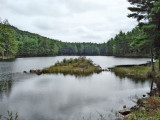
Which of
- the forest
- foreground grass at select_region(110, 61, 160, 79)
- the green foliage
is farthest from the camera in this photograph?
the green foliage

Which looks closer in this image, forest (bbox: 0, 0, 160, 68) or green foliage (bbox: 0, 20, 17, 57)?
forest (bbox: 0, 0, 160, 68)

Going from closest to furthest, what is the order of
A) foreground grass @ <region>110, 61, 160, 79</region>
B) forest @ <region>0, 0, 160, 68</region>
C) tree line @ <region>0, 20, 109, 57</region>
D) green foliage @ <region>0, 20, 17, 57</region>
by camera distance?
forest @ <region>0, 0, 160, 68</region> → foreground grass @ <region>110, 61, 160, 79</region> → green foliage @ <region>0, 20, 17, 57</region> → tree line @ <region>0, 20, 109, 57</region>

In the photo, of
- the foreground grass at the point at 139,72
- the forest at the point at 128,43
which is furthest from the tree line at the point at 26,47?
the foreground grass at the point at 139,72

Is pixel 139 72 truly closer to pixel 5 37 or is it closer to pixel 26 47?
pixel 5 37

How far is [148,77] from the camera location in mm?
22625

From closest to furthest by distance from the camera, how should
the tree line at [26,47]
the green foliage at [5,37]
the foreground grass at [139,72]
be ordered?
the foreground grass at [139,72] → the green foliage at [5,37] → the tree line at [26,47]

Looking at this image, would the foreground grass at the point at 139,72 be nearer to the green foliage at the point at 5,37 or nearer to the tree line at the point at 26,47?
the tree line at the point at 26,47

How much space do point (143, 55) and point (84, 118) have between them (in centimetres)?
9970

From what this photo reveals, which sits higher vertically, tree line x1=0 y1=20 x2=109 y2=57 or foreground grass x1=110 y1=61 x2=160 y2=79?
tree line x1=0 y1=20 x2=109 y2=57

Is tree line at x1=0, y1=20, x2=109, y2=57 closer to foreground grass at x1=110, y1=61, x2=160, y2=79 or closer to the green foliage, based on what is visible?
the green foliage

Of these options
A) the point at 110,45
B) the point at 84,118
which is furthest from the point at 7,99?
the point at 110,45

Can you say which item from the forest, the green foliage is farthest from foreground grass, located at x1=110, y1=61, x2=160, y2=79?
the green foliage

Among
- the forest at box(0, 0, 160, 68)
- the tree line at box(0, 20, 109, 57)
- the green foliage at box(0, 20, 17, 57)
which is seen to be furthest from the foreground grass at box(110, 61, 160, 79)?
the green foliage at box(0, 20, 17, 57)

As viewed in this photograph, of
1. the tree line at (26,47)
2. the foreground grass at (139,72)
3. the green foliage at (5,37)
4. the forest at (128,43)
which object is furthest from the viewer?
the tree line at (26,47)
